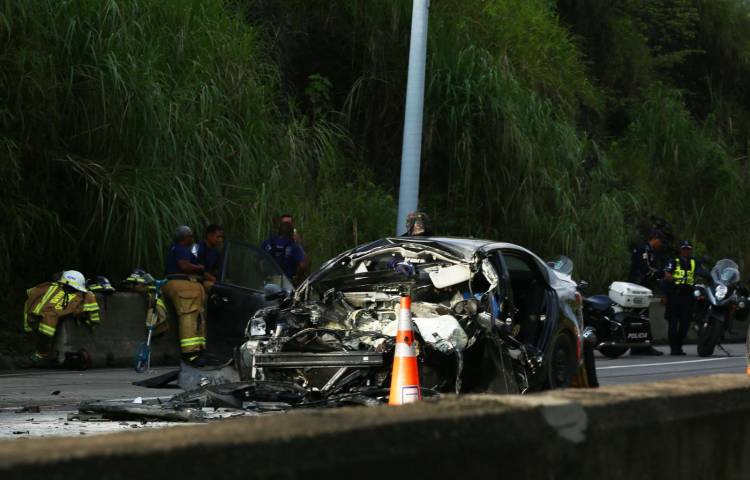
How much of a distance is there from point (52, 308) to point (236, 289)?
209 centimetres

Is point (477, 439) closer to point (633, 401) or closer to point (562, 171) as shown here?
point (633, 401)

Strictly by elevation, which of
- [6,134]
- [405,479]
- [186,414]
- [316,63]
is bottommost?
[186,414]

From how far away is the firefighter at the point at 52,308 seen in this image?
14953 millimetres

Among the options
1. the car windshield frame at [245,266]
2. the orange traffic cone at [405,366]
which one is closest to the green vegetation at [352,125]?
the car windshield frame at [245,266]

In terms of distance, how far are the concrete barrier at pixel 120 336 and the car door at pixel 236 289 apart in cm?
178

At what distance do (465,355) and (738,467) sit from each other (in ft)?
16.2

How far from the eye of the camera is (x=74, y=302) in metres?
15.2

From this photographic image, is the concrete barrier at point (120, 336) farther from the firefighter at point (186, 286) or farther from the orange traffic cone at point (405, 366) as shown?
the orange traffic cone at point (405, 366)

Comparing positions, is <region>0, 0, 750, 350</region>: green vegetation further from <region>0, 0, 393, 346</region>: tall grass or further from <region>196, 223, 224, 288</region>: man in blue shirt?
<region>196, 223, 224, 288</region>: man in blue shirt

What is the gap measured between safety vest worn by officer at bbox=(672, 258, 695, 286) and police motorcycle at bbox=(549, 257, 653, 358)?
877 millimetres

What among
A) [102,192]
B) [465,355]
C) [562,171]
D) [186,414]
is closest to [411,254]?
[465,355]

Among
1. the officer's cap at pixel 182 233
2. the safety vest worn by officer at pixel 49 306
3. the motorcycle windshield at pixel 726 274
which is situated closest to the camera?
the safety vest worn by officer at pixel 49 306

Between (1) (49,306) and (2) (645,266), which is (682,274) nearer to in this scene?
(2) (645,266)

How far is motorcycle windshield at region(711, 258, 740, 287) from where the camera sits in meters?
21.7
